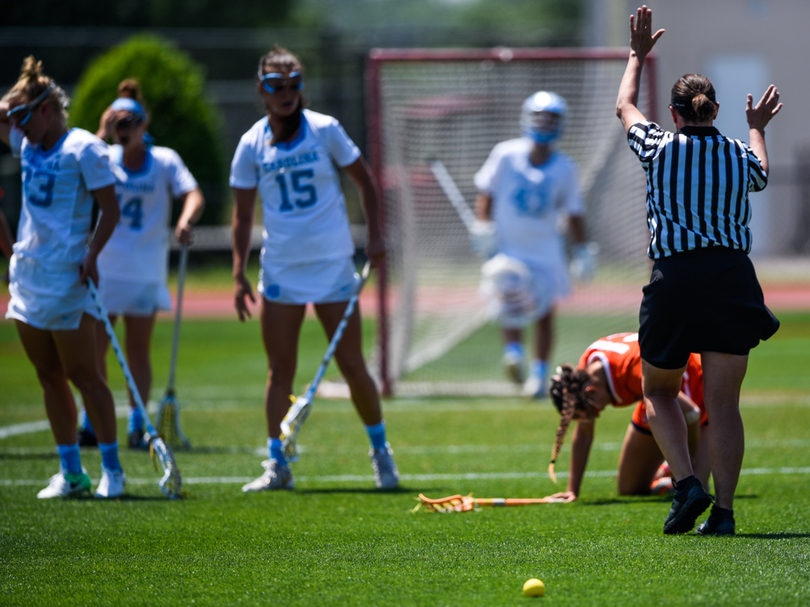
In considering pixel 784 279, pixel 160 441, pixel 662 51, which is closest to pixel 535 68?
pixel 160 441

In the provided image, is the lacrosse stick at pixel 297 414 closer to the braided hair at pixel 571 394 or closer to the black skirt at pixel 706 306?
the braided hair at pixel 571 394

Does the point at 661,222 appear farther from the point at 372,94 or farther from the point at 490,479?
the point at 372,94

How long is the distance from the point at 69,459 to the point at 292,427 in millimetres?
1112

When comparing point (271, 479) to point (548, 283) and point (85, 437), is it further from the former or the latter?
point (548, 283)

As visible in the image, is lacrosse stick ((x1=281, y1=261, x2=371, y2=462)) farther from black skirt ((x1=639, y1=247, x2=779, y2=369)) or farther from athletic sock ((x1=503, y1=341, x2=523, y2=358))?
athletic sock ((x1=503, y1=341, x2=523, y2=358))

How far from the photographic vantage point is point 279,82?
514 cm

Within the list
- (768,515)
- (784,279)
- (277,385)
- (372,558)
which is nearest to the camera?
(372,558)

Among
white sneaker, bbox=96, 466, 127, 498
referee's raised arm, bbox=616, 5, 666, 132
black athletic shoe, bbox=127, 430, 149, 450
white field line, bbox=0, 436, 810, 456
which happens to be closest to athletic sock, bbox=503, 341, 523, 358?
white field line, bbox=0, 436, 810, 456

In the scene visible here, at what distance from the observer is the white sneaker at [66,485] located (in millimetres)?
5094

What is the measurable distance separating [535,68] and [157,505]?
241 inches

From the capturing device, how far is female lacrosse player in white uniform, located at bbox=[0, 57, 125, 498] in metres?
4.93

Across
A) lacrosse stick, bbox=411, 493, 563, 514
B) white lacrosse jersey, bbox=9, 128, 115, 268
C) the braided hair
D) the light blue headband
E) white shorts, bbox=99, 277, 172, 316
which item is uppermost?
the light blue headband

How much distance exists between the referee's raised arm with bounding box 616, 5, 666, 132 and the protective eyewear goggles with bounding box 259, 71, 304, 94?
1727mm

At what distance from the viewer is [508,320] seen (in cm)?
884
